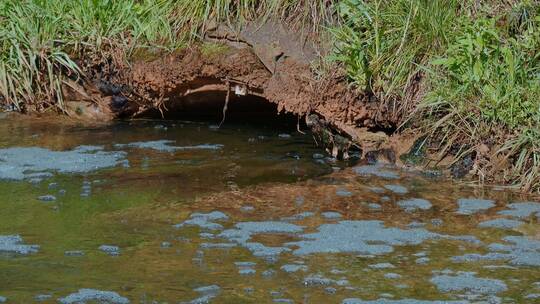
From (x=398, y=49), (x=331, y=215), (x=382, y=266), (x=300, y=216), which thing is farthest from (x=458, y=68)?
(x=382, y=266)

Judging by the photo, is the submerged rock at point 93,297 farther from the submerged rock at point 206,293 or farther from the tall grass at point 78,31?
the tall grass at point 78,31

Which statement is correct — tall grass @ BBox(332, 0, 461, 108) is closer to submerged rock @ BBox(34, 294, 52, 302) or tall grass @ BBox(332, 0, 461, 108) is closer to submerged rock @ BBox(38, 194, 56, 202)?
submerged rock @ BBox(38, 194, 56, 202)

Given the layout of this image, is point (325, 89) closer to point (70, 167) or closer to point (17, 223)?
point (70, 167)

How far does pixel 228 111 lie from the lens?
7812mm

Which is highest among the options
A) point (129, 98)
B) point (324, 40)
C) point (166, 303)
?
point (324, 40)

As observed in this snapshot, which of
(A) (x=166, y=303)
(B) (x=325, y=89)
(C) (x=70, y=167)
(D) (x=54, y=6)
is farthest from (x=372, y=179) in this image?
(D) (x=54, y=6)

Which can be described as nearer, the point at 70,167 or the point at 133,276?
the point at 133,276

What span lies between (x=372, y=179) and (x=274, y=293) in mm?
2062

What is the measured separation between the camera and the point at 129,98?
24.8 feet

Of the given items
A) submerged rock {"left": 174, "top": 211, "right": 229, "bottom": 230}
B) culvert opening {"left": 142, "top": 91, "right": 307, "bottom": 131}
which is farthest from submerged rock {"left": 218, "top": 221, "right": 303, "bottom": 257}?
culvert opening {"left": 142, "top": 91, "right": 307, "bottom": 131}

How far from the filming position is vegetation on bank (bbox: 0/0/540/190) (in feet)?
19.7

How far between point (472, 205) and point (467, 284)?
130 centimetres

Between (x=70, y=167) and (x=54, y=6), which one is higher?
(x=54, y=6)

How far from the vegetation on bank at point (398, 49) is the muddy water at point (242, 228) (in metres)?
0.37
